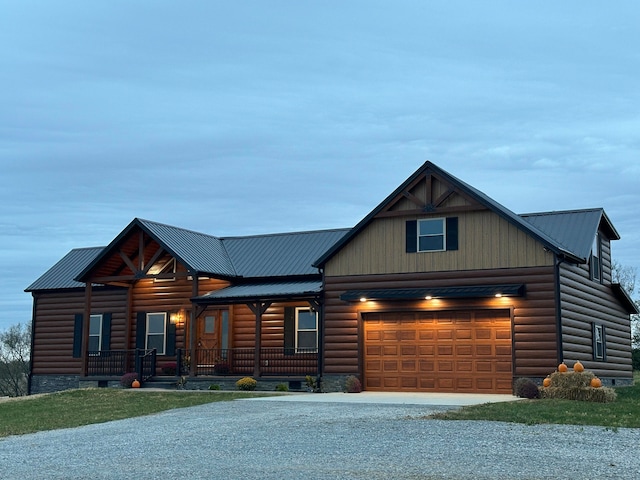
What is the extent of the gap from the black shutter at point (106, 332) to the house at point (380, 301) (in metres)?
0.05

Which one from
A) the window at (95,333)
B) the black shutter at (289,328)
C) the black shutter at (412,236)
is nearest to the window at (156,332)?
the window at (95,333)

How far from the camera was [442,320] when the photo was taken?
2727 centimetres

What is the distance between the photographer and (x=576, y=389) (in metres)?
22.4

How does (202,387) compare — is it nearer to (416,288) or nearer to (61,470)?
(416,288)

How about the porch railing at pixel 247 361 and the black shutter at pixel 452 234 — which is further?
the porch railing at pixel 247 361

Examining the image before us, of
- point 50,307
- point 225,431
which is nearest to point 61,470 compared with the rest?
point 225,431

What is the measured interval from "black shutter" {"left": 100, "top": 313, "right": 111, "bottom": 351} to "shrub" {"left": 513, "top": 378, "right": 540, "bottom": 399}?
16.8 m

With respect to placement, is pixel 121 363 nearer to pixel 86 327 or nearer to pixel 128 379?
pixel 86 327

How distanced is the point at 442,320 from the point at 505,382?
2.63m

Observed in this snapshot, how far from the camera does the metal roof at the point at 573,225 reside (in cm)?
2794

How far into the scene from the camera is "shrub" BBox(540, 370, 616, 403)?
22.1 meters

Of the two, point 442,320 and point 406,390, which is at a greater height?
point 442,320

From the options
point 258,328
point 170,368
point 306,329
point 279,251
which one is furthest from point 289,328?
point 170,368

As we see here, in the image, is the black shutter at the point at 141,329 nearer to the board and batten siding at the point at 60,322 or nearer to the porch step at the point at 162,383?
the board and batten siding at the point at 60,322
